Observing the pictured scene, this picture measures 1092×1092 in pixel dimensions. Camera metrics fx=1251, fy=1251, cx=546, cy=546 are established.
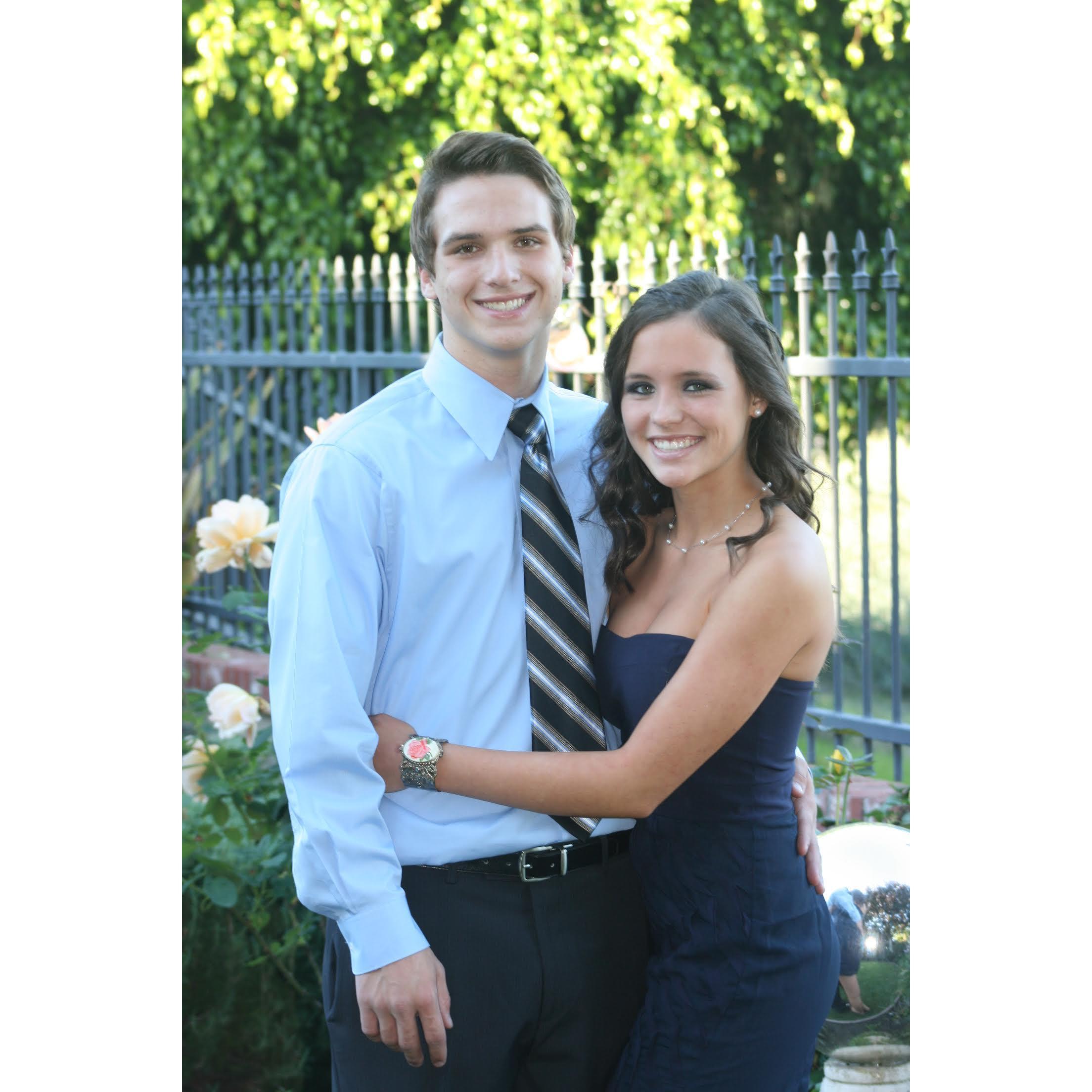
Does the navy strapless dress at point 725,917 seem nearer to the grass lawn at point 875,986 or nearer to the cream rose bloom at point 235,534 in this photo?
the grass lawn at point 875,986

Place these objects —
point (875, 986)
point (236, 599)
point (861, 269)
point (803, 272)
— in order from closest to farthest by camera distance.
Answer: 1. point (875, 986)
2. point (236, 599)
3. point (861, 269)
4. point (803, 272)

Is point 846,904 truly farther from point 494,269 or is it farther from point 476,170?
point 476,170

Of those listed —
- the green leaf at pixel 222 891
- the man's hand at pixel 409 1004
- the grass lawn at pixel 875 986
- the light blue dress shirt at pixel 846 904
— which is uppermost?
the man's hand at pixel 409 1004

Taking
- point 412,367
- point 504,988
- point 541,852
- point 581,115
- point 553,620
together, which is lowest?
point 504,988

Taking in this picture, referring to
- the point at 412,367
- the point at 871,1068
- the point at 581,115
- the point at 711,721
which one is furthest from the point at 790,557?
the point at 581,115

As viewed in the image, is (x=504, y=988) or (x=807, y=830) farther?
(x=807, y=830)

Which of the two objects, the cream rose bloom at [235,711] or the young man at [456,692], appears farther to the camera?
the cream rose bloom at [235,711]

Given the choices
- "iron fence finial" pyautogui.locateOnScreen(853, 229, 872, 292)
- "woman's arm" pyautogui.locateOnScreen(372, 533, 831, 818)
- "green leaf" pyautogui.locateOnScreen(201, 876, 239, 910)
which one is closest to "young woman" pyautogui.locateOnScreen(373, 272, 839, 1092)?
"woman's arm" pyautogui.locateOnScreen(372, 533, 831, 818)

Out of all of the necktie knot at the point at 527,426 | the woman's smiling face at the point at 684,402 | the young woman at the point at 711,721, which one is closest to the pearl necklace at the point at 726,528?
the young woman at the point at 711,721

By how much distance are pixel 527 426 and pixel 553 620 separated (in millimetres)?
361

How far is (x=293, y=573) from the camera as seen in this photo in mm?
2006

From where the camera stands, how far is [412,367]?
618cm

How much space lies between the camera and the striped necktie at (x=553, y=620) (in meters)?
2.13
